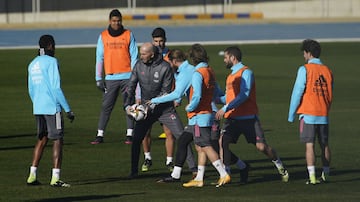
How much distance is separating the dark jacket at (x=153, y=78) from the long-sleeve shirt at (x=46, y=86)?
1.46 metres

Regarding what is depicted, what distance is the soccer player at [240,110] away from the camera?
14.2 metres

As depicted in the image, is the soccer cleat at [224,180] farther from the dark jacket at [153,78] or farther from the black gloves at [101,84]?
the black gloves at [101,84]

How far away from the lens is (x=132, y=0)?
208 feet

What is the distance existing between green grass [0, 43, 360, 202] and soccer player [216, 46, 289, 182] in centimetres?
50

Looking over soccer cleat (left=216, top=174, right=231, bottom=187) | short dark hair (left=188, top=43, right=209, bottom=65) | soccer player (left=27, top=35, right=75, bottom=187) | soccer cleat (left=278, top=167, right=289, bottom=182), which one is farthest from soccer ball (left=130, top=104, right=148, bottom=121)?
soccer cleat (left=278, top=167, right=289, bottom=182)

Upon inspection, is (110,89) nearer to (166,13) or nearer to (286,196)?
(286,196)

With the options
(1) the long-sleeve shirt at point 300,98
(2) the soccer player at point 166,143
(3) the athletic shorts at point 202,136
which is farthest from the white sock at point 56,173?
(1) the long-sleeve shirt at point 300,98

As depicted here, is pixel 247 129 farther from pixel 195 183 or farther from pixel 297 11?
pixel 297 11

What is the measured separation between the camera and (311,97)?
14.2 metres

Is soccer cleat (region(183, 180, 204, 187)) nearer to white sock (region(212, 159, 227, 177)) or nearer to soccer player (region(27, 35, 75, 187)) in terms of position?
white sock (region(212, 159, 227, 177))

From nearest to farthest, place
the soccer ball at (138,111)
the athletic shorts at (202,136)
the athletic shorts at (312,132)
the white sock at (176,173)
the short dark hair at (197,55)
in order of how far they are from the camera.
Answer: the short dark hair at (197,55) < the athletic shorts at (202,136) < the athletic shorts at (312,132) < the white sock at (176,173) < the soccer ball at (138,111)

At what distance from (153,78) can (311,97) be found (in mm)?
2173

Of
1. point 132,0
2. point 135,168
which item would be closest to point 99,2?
point 132,0

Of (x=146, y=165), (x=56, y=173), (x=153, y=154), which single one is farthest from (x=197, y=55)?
(x=153, y=154)
